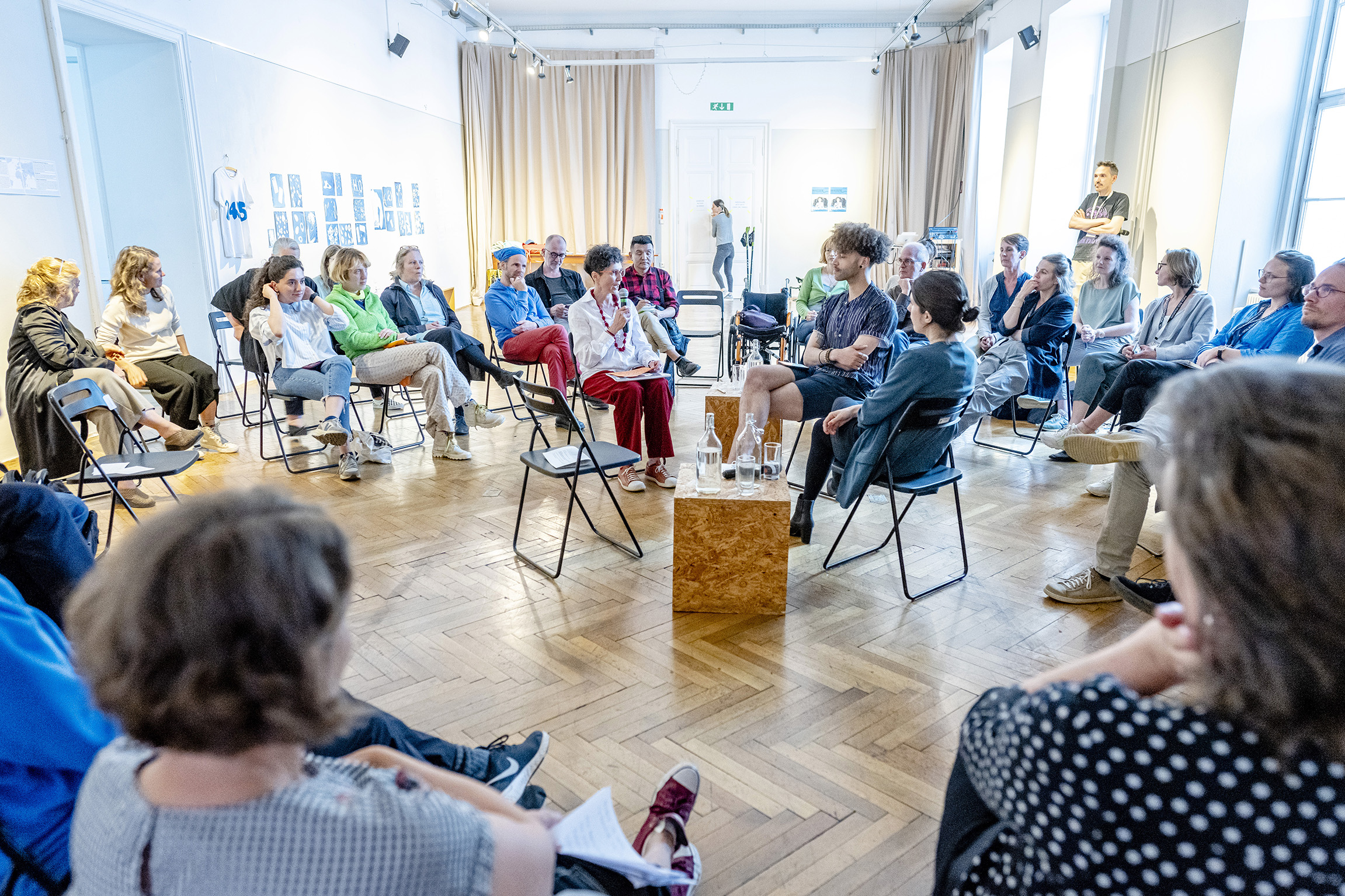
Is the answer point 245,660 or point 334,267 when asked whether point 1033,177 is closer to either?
point 334,267

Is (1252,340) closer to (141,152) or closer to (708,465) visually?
(708,465)

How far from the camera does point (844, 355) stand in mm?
4188

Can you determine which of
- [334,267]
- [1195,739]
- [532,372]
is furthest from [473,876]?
[532,372]

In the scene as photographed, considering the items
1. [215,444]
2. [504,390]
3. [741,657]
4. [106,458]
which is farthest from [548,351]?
[741,657]

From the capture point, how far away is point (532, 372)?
782cm

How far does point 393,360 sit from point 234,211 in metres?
3.02

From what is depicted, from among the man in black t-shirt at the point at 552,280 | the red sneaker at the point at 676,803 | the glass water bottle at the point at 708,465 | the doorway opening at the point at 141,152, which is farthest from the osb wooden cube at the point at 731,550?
the doorway opening at the point at 141,152

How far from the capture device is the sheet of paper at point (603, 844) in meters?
1.35

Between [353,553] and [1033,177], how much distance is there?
10.5 meters

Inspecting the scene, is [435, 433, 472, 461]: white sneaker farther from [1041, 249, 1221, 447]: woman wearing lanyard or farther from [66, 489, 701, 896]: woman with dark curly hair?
[66, 489, 701, 896]: woman with dark curly hair

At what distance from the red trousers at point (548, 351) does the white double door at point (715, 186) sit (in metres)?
7.53

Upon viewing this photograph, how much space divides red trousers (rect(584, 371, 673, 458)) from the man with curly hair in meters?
0.62

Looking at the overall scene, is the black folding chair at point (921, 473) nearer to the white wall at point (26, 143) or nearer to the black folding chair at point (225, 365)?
the black folding chair at point (225, 365)

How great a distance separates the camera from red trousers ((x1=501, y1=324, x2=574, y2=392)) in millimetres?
5855
